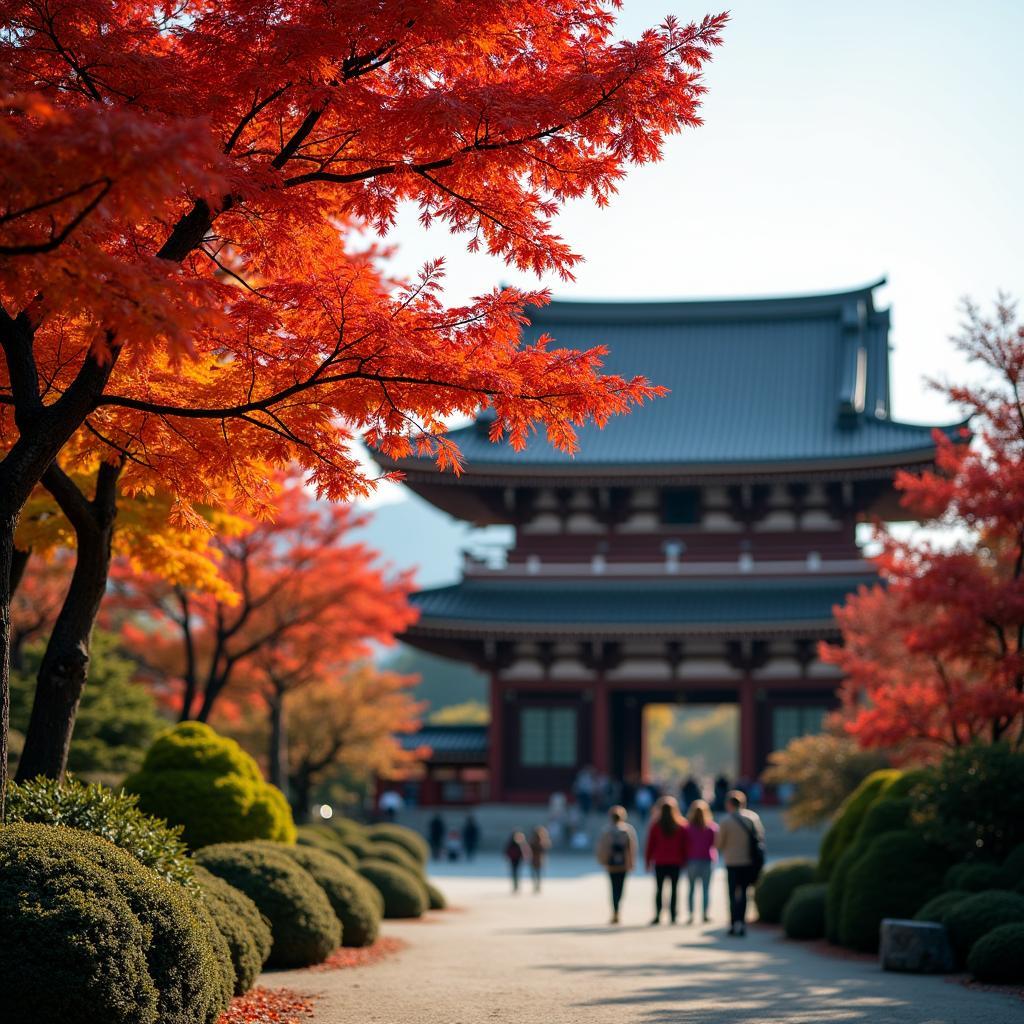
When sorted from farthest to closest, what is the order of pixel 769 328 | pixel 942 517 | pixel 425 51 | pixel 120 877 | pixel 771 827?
pixel 769 328
pixel 771 827
pixel 942 517
pixel 425 51
pixel 120 877

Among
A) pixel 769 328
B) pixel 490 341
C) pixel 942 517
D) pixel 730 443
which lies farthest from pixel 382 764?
pixel 490 341

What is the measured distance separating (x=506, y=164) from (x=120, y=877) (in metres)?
4.70

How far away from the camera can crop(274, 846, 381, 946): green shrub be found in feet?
45.1

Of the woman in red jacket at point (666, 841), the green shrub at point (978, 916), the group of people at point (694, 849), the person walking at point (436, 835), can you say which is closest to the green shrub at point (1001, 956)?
the green shrub at point (978, 916)

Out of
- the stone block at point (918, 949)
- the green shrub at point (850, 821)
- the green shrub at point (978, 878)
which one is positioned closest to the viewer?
the stone block at point (918, 949)

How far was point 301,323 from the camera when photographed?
860 centimetres

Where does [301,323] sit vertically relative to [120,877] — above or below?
above

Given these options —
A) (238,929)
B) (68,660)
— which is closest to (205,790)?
(68,660)

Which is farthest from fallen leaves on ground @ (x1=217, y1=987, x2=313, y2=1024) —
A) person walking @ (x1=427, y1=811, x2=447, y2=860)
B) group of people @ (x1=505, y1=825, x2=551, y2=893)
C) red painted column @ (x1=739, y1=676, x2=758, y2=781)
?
red painted column @ (x1=739, y1=676, x2=758, y2=781)

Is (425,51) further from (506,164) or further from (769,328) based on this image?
(769,328)

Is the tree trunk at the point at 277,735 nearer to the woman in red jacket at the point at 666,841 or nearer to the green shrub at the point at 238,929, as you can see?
the woman in red jacket at the point at 666,841

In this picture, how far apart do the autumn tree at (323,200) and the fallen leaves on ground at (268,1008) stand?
8.56 ft

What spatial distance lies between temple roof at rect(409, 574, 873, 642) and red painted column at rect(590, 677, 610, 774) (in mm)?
2204

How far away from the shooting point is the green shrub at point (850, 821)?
16.8 metres
